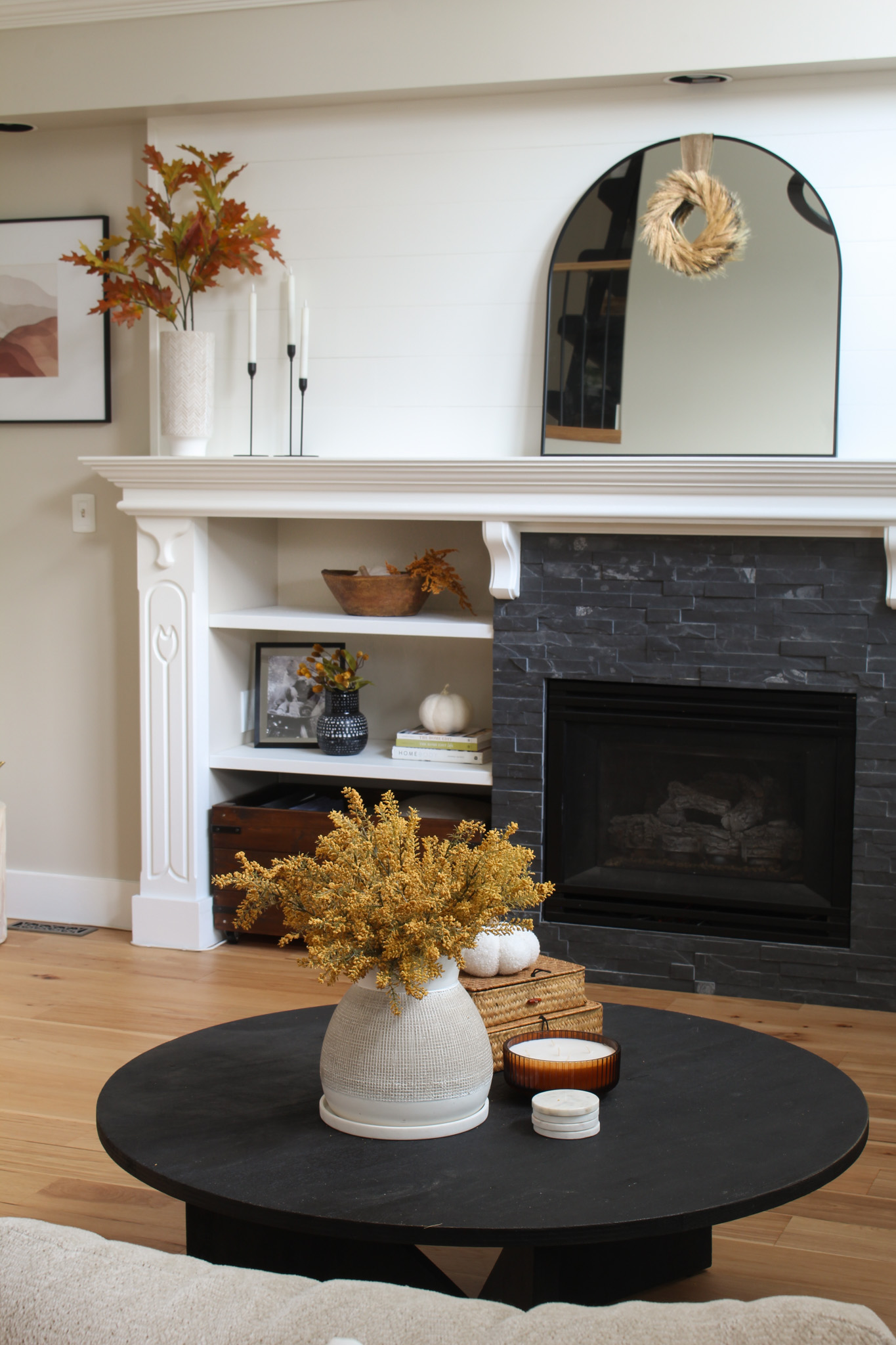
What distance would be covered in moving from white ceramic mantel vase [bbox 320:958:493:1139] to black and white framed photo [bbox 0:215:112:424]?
2.57 metres

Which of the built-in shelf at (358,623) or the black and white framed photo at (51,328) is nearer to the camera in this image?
the built-in shelf at (358,623)

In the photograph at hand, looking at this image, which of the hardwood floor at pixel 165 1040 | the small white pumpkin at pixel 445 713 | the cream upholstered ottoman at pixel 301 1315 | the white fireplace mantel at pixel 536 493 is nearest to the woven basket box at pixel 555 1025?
the hardwood floor at pixel 165 1040

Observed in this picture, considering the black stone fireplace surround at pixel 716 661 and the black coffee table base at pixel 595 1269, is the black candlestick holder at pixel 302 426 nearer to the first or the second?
the black stone fireplace surround at pixel 716 661

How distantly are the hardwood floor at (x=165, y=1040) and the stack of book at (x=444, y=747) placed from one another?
0.64 m

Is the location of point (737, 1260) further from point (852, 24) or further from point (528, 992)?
point (852, 24)

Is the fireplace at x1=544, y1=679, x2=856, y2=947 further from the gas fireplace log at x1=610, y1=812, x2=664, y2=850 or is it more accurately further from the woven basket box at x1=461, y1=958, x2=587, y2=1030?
the woven basket box at x1=461, y1=958, x2=587, y2=1030


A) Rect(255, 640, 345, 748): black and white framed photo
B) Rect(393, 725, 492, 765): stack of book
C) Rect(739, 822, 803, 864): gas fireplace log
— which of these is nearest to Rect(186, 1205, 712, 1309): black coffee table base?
Rect(739, 822, 803, 864): gas fireplace log

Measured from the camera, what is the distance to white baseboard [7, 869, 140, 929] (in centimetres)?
369

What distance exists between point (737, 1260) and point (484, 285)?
2.42 meters

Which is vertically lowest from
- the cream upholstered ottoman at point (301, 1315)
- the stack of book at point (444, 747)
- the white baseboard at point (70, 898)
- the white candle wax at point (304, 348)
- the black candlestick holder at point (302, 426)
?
the white baseboard at point (70, 898)

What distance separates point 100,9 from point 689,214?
1.68m

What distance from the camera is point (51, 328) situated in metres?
3.63

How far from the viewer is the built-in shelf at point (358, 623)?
127 inches

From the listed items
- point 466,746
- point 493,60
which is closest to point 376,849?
point 466,746
